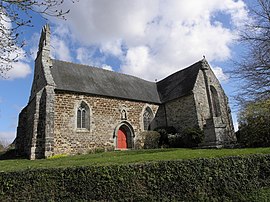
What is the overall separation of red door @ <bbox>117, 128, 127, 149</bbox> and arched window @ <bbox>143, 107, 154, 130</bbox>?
7.74 feet

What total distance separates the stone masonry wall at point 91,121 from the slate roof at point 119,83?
65 centimetres

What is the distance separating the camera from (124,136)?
751 inches

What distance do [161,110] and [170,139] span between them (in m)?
4.03

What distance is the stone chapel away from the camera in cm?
1451

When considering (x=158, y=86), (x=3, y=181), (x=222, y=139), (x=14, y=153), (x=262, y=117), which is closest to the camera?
(x=3, y=181)

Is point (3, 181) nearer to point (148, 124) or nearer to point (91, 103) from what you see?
point (91, 103)

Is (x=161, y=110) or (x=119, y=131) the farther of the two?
(x=161, y=110)

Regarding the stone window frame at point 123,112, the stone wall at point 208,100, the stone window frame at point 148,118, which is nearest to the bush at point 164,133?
the stone window frame at point 148,118

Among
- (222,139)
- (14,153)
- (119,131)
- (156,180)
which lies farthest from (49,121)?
(222,139)

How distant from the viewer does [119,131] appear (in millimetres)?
18766

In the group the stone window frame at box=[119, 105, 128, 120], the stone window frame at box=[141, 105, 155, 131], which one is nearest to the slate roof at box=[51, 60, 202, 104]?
the stone window frame at box=[141, 105, 155, 131]

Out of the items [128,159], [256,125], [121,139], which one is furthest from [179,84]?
[128,159]

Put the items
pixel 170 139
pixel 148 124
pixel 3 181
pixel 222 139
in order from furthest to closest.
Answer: pixel 148 124
pixel 170 139
pixel 222 139
pixel 3 181

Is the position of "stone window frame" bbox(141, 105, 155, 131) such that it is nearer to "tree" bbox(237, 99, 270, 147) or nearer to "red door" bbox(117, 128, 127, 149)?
"red door" bbox(117, 128, 127, 149)
